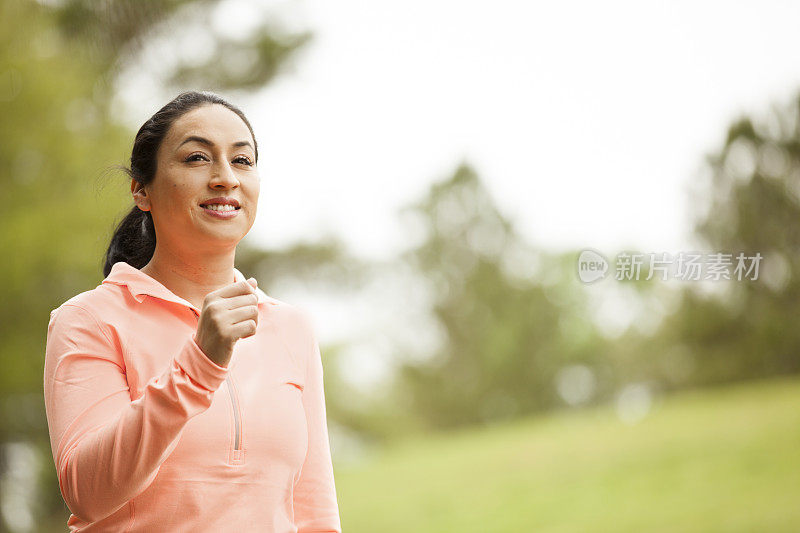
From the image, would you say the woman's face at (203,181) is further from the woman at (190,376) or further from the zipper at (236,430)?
the zipper at (236,430)

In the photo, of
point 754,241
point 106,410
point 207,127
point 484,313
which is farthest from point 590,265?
point 484,313

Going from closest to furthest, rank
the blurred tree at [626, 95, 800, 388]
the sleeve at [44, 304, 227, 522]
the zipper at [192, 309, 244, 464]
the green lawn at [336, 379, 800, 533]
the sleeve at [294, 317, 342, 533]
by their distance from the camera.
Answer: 1. the sleeve at [44, 304, 227, 522]
2. the zipper at [192, 309, 244, 464]
3. the sleeve at [294, 317, 342, 533]
4. the green lawn at [336, 379, 800, 533]
5. the blurred tree at [626, 95, 800, 388]

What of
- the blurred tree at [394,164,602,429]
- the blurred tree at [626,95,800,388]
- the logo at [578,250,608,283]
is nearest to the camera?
the logo at [578,250,608,283]

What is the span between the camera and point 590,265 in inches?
120

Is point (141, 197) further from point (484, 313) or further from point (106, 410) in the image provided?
point (484, 313)

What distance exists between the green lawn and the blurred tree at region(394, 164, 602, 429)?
6.24 feet

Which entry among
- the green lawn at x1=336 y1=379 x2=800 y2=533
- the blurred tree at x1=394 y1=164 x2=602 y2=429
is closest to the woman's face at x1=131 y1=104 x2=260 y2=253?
the green lawn at x1=336 y1=379 x2=800 y2=533

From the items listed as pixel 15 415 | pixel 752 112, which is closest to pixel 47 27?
pixel 15 415

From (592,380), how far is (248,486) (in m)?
8.13

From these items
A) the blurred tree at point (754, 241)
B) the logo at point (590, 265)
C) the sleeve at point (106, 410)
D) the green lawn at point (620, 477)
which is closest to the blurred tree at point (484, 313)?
the green lawn at point (620, 477)

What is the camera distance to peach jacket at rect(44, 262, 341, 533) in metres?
0.68

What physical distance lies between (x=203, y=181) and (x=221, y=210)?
0.03m

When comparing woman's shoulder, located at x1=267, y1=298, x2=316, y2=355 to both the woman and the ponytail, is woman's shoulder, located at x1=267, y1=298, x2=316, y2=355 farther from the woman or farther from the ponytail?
the ponytail

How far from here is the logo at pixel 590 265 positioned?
2.97m
